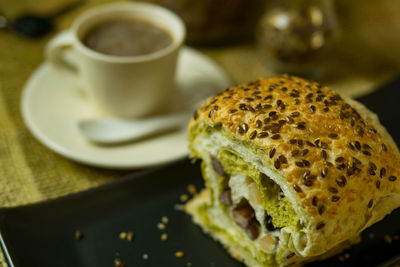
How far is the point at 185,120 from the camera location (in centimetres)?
293

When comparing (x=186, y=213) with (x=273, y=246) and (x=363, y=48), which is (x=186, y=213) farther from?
(x=363, y=48)

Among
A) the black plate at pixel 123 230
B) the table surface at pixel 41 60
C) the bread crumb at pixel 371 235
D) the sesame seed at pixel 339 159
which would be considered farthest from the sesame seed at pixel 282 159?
the table surface at pixel 41 60

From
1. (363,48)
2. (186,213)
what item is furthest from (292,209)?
(363,48)

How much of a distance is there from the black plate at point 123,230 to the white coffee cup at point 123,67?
0.59 m

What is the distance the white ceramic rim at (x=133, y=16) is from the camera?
8.98ft

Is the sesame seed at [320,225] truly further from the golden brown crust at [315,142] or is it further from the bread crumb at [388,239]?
the bread crumb at [388,239]

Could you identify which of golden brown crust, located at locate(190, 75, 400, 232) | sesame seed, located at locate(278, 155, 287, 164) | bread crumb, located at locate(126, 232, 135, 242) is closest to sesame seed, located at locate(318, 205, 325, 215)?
golden brown crust, located at locate(190, 75, 400, 232)

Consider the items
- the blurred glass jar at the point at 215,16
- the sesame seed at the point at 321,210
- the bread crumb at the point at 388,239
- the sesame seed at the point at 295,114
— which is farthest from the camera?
the blurred glass jar at the point at 215,16

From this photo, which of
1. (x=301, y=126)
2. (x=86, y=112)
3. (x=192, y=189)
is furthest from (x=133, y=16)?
(x=301, y=126)

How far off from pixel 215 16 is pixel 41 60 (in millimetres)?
1400

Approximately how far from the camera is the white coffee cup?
2.75 m

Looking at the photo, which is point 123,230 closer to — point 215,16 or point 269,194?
point 269,194

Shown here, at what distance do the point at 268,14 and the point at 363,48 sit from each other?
104 cm

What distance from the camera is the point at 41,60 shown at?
3686 millimetres
